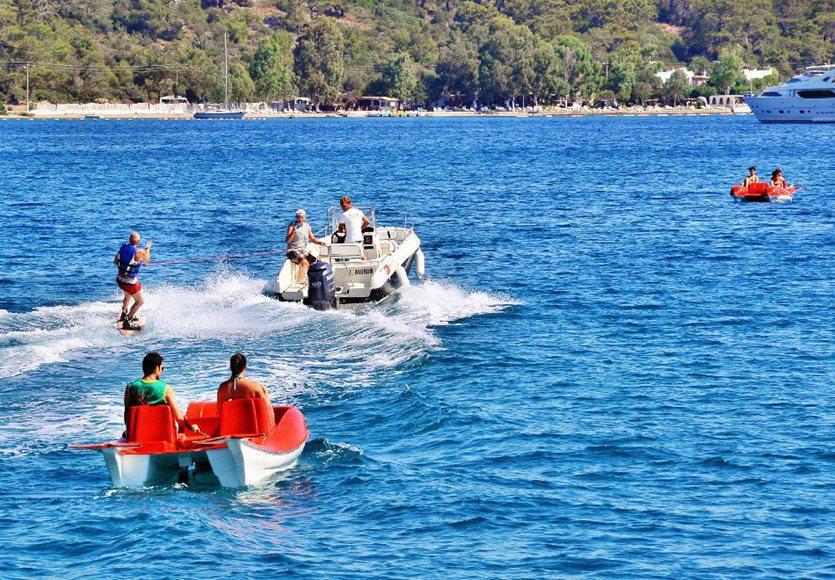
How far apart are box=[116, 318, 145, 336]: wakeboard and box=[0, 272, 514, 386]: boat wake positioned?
0.45 feet

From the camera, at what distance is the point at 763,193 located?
58688 millimetres

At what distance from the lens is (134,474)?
54.9ft

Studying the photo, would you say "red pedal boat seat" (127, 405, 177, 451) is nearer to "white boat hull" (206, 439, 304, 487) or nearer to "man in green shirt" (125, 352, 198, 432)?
"man in green shirt" (125, 352, 198, 432)

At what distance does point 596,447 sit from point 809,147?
107m

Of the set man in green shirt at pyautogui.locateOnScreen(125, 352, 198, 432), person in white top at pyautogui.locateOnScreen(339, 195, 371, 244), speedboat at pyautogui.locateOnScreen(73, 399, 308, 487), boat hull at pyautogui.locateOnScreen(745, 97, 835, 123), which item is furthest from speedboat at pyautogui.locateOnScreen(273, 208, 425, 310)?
boat hull at pyautogui.locateOnScreen(745, 97, 835, 123)

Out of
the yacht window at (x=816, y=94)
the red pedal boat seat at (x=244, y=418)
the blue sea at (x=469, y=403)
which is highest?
the yacht window at (x=816, y=94)

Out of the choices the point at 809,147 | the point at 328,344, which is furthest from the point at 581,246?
the point at 809,147

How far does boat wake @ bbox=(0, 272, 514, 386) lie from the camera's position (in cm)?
2369

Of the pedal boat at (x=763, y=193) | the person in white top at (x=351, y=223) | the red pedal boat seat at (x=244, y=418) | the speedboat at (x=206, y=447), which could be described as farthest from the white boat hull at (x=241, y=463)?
the pedal boat at (x=763, y=193)

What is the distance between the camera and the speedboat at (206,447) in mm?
16500

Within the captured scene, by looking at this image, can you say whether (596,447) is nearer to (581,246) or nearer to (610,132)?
(581,246)

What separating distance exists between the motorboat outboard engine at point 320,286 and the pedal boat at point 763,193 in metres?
35.1

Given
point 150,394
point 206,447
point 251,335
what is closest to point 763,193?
point 251,335

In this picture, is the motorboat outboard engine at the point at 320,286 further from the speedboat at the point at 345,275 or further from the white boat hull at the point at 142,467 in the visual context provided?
the white boat hull at the point at 142,467
